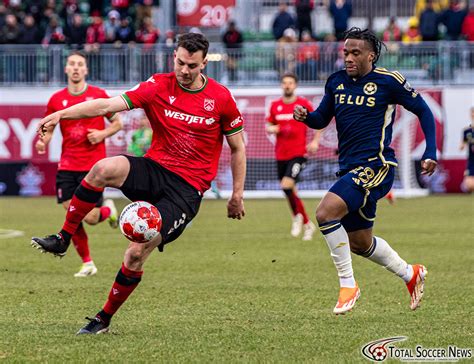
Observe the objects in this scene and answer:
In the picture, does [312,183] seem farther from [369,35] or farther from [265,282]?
[369,35]

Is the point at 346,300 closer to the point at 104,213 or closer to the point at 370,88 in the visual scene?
the point at 370,88

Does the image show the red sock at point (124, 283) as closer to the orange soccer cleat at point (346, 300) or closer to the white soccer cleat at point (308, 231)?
the orange soccer cleat at point (346, 300)

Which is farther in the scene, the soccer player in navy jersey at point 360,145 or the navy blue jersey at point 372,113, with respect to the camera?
the navy blue jersey at point 372,113

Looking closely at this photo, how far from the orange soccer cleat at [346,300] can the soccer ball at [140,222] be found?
1.70 metres

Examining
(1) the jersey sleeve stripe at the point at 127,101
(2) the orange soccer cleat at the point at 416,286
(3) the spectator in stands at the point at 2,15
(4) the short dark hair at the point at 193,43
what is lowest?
(2) the orange soccer cleat at the point at 416,286

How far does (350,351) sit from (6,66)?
22411 millimetres

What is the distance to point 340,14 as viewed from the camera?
2938 cm

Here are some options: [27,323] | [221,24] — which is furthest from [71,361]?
[221,24]

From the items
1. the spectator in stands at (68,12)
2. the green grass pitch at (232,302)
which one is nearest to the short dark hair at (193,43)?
the green grass pitch at (232,302)

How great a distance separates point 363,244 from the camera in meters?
8.93

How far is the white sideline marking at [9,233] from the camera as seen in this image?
17.6 meters

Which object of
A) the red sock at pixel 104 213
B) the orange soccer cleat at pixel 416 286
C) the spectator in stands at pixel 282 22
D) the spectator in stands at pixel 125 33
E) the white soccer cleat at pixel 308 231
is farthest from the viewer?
the spectator in stands at pixel 282 22

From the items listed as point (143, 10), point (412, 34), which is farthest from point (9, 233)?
point (412, 34)

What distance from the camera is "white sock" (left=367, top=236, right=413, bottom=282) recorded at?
9.02 metres
